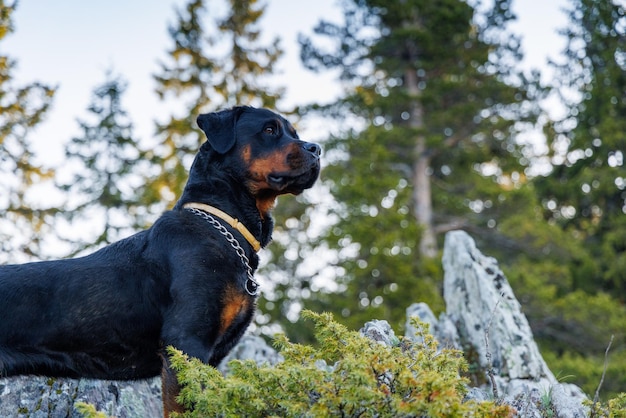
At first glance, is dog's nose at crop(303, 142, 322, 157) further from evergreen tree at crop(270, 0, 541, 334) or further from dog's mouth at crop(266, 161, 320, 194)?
evergreen tree at crop(270, 0, 541, 334)

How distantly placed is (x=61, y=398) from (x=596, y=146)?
2257cm

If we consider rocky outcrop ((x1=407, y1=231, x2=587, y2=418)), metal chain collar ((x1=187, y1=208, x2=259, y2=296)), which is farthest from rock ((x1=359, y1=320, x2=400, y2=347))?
rocky outcrop ((x1=407, y1=231, x2=587, y2=418))

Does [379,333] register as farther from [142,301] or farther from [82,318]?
[82,318]

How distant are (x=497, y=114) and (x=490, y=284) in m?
15.8

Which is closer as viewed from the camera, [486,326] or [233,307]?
[233,307]

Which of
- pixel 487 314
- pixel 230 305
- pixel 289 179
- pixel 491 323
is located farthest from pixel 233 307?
pixel 487 314

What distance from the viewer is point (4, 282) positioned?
4484 millimetres

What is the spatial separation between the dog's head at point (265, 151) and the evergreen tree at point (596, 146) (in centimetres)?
1949

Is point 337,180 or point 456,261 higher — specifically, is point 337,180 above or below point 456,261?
below

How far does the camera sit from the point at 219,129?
5266 millimetres

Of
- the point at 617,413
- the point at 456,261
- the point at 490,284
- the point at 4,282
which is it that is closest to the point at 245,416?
the point at 4,282

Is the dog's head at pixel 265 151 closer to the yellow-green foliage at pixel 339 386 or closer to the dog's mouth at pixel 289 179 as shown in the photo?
the dog's mouth at pixel 289 179

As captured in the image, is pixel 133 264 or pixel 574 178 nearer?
pixel 133 264

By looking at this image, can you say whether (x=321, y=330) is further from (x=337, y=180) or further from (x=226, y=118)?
(x=337, y=180)
